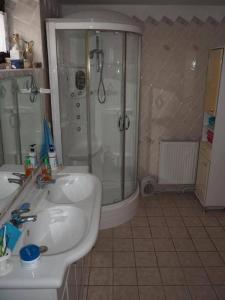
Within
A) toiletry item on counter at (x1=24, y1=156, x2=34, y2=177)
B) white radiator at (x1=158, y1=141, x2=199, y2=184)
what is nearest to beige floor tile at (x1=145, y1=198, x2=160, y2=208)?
white radiator at (x1=158, y1=141, x2=199, y2=184)


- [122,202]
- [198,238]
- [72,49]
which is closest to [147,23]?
[72,49]

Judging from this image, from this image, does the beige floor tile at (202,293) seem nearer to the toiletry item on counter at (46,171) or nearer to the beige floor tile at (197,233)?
the beige floor tile at (197,233)

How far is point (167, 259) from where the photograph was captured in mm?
2561

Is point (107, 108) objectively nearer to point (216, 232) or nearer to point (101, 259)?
point (101, 259)

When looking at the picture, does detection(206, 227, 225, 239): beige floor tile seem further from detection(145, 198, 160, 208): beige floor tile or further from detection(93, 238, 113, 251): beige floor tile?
detection(93, 238, 113, 251): beige floor tile

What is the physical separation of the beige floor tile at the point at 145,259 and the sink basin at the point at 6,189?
144 cm

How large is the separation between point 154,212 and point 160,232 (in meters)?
0.42

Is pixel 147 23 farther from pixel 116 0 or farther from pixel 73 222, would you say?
pixel 73 222

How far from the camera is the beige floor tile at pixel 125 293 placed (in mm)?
2148

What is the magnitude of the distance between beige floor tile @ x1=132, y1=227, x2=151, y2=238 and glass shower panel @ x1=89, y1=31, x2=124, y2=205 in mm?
401

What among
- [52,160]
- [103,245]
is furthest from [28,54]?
[103,245]

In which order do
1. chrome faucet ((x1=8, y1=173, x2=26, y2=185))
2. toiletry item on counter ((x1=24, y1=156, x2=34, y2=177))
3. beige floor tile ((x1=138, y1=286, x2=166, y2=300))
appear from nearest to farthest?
chrome faucet ((x1=8, y1=173, x2=26, y2=185)) → toiletry item on counter ((x1=24, y1=156, x2=34, y2=177)) → beige floor tile ((x1=138, y1=286, x2=166, y2=300))

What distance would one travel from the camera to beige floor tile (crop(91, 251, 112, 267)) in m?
2.49

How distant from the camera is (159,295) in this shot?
217 centimetres
